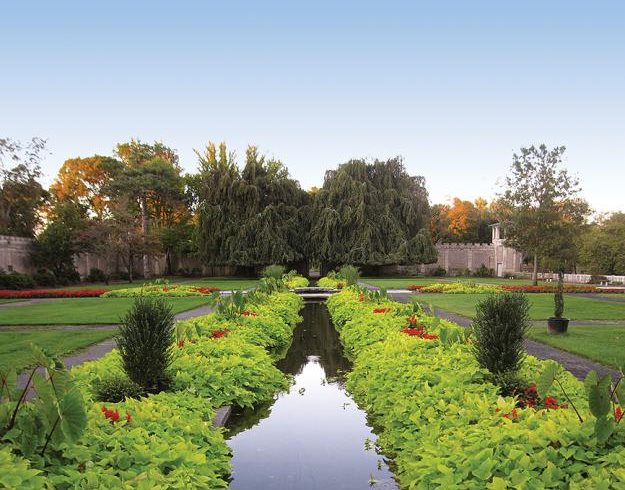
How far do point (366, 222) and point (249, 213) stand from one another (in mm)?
8386

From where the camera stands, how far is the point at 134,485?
8.82 ft

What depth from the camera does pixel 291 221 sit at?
3581 cm

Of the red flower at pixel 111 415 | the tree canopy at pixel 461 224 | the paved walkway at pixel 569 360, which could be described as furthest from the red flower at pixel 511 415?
the tree canopy at pixel 461 224

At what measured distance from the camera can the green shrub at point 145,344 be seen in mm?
4758

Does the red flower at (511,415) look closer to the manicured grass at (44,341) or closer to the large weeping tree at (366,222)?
the manicured grass at (44,341)

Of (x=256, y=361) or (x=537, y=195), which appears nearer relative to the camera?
(x=256, y=361)

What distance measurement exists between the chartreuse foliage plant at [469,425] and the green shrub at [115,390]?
2.32 meters

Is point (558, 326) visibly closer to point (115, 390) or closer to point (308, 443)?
point (308, 443)

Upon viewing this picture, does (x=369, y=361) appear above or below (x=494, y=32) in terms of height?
below

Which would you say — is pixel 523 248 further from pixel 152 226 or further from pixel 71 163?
pixel 71 163

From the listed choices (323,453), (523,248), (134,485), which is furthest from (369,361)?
(523,248)

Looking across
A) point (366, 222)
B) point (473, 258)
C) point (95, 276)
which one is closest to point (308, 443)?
point (366, 222)

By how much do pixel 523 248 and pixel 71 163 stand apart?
3710 centimetres

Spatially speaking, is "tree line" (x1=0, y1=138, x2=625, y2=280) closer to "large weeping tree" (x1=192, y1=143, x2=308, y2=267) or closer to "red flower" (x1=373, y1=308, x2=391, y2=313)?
"large weeping tree" (x1=192, y1=143, x2=308, y2=267)
